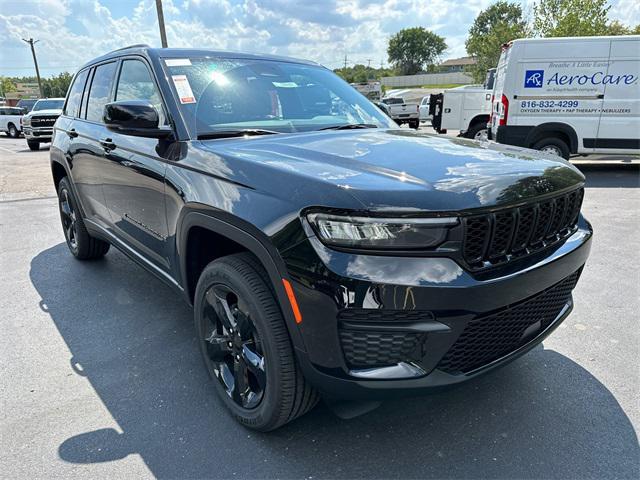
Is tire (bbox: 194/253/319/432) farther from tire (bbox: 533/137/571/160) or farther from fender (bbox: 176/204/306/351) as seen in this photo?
tire (bbox: 533/137/571/160)

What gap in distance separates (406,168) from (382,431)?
1.28m

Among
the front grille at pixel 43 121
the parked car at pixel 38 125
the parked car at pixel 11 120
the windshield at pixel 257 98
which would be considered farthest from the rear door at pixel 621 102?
the parked car at pixel 11 120

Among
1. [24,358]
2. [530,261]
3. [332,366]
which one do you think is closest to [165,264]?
[24,358]

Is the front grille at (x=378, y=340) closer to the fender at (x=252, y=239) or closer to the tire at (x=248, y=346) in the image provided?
the fender at (x=252, y=239)

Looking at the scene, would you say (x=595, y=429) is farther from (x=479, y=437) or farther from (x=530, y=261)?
(x=530, y=261)

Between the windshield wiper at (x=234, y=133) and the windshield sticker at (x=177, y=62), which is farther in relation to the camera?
the windshield sticker at (x=177, y=62)

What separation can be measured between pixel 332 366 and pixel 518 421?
1.16 m

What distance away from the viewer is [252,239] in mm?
1979

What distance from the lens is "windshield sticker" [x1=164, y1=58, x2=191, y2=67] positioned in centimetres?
283

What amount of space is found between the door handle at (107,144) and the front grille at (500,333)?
8.84 ft

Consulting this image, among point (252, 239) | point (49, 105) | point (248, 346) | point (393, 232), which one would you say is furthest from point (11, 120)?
point (393, 232)

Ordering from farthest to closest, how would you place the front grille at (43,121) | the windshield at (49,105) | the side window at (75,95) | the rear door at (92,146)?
the windshield at (49,105), the front grille at (43,121), the side window at (75,95), the rear door at (92,146)

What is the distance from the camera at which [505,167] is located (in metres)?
2.05

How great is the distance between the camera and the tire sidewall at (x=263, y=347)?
1.98 meters
